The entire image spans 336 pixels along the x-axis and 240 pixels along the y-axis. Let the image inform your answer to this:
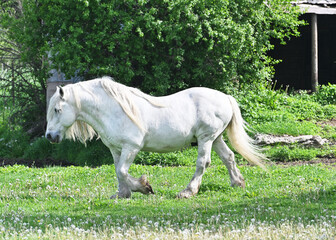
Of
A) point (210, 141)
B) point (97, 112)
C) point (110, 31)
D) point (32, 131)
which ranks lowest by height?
point (32, 131)

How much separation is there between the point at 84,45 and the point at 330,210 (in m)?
7.90

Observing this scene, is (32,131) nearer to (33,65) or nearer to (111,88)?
(33,65)

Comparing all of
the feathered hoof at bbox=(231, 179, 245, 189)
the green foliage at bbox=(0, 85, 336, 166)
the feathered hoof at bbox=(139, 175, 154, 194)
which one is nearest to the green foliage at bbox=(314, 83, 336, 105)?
the green foliage at bbox=(0, 85, 336, 166)

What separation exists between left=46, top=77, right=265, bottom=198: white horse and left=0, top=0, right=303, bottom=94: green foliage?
4.56 metres

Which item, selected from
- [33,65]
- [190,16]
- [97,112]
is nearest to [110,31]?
[190,16]

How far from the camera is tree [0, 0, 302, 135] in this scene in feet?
43.4

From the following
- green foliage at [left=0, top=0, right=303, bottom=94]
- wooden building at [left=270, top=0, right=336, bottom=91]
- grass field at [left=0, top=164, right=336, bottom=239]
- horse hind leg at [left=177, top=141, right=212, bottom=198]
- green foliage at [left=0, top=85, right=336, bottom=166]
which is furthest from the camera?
wooden building at [left=270, top=0, right=336, bottom=91]

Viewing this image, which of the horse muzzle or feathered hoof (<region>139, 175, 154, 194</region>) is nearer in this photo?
the horse muzzle

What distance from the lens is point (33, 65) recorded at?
17.3 m

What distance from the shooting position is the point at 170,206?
25.6 ft

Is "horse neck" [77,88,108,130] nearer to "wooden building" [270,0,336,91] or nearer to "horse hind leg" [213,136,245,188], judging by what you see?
"horse hind leg" [213,136,245,188]

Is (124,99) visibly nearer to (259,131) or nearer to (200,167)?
(200,167)

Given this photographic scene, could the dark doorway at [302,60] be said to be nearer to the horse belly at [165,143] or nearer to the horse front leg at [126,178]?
the horse belly at [165,143]

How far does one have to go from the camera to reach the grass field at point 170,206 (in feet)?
20.1
